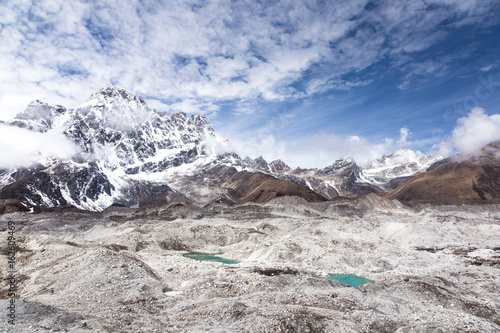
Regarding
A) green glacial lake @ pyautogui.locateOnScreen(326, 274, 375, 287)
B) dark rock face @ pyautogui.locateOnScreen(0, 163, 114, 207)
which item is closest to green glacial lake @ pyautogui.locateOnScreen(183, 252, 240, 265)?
green glacial lake @ pyautogui.locateOnScreen(326, 274, 375, 287)

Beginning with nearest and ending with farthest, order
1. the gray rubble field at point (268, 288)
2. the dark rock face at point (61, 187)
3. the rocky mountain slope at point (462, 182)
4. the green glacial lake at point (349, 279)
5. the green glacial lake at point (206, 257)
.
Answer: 1. the gray rubble field at point (268, 288)
2. the green glacial lake at point (349, 279)
3. the green glacial lake at point (206, 257)
4. the dark rock face at point (61, 187)
5. the rocky mountain slope at point (462, 182)

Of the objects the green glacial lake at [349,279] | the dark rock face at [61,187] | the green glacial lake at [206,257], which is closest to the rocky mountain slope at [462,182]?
the green glacial lake at [349,279]

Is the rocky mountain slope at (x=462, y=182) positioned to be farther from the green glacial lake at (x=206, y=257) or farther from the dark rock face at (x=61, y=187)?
the dark rock face at (x=61, y=187)

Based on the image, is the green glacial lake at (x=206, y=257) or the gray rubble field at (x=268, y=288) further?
the green glacial lake at (x=206, y=257)

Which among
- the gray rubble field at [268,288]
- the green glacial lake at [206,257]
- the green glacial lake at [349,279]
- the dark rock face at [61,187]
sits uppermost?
the dark rock face at [61,187]

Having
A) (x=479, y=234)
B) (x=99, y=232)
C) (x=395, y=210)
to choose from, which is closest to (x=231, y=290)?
(x=479, y=234)

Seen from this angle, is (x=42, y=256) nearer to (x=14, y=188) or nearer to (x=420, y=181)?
(x=14, y=188)
